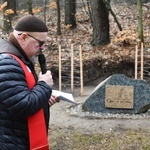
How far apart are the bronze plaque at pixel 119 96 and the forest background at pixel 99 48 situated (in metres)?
1.26

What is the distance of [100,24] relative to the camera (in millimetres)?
12883

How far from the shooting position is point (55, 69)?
35.9 ft

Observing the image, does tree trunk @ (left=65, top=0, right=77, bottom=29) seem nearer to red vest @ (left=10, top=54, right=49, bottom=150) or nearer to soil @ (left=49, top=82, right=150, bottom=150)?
soil @ (left=49, top=82, right=150, bottom=150)

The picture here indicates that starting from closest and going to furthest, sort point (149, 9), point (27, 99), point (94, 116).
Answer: point (27, 99), point (94, 116), point (149, 9)

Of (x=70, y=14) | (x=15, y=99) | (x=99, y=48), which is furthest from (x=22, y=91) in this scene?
(x=70, y=14)

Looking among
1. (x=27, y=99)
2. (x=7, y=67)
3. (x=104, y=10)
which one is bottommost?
(x=104, y=10)

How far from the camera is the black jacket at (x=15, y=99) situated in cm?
225

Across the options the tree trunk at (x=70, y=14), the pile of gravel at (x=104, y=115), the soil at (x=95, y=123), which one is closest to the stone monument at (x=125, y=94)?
the pile of gravel at (x=104, y=115)

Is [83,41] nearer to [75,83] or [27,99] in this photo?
[75,83]

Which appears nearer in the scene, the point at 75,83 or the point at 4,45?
the point at 4,45

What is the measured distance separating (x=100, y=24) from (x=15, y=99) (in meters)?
10.9

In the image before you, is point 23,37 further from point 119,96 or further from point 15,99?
point 119,96

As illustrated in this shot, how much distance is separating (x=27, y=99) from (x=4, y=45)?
423mm

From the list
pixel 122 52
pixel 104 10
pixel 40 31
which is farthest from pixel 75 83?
pixel 40 31
